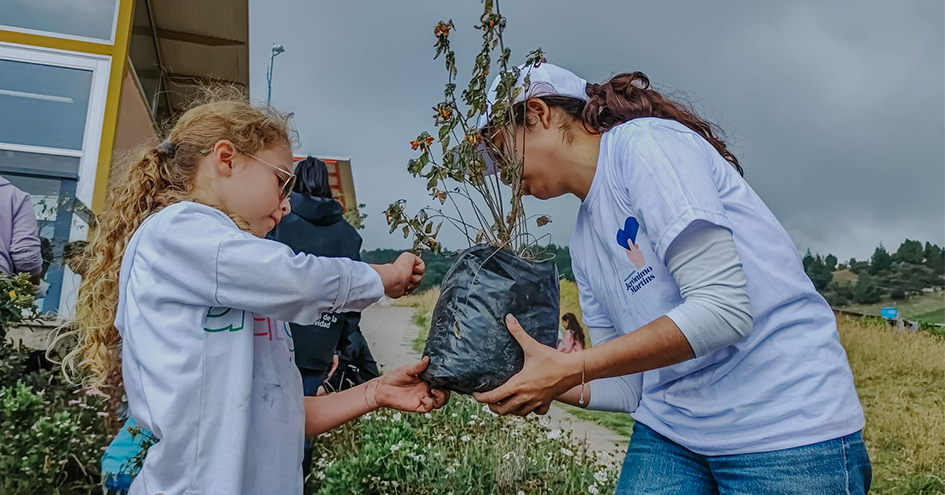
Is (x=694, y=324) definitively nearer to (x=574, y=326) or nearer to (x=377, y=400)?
(x=377, y=400)

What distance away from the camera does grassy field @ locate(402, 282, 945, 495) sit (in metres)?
2.47

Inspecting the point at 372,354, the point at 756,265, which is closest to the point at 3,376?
the point at 372,354

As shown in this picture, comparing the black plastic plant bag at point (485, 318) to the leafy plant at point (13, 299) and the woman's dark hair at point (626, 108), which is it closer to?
the woman's dark hair at point (626, 108)

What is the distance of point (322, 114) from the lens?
337 cm

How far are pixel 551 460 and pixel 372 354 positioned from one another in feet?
Answer: 3.49

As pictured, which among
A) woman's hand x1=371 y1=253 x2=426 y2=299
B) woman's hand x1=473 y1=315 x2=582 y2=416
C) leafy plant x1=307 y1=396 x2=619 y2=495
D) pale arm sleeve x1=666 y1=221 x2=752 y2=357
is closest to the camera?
pale arm sleeve x1=666 y1=221 x2=752 y2=357

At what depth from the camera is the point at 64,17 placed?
3084 mm

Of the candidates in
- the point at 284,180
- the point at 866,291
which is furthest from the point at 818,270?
the point at 284,180

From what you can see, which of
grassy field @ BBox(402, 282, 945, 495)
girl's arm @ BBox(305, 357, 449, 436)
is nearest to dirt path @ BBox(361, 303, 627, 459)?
grassy field @ BBox(402, 282, 945, 495)

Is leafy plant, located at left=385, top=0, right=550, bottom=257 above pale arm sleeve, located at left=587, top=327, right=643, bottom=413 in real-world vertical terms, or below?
above

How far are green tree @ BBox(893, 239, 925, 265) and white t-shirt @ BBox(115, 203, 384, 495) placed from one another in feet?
9.01

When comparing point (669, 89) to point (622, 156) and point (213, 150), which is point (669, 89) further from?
point (213, 150)

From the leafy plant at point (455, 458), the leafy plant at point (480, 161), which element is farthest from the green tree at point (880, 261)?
the leafy plant at point (480, 161)

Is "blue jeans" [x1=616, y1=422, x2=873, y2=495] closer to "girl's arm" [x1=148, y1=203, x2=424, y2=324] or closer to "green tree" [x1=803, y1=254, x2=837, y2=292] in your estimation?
"girl's arm" [x1=148, y1=203, x2=424, y2=324]
